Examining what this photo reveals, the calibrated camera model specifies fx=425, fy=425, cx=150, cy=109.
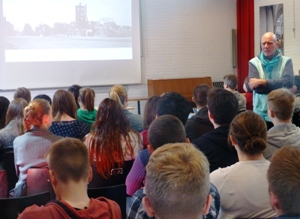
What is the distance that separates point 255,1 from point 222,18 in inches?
28.1

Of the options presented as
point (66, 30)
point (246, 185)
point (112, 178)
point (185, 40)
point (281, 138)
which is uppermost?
point (66, 30)

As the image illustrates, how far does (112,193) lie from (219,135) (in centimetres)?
80

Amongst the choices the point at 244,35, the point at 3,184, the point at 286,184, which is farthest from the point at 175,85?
the point at 286,184

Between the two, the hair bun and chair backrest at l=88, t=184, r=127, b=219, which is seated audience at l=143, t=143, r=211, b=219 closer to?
the hair bun

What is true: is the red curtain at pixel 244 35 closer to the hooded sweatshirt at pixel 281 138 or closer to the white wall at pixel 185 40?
the white wall at pixel 185 40

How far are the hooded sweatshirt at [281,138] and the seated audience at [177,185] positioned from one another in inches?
59.0

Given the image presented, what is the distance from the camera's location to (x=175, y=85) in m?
7.81

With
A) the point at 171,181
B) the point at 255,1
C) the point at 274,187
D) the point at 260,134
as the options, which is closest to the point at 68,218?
the point at 171,181

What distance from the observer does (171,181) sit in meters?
1.17

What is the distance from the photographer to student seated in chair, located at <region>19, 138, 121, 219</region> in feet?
5.34

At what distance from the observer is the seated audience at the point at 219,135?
2.54 metres

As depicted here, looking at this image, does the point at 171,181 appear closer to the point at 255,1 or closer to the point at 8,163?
the point at 8,163

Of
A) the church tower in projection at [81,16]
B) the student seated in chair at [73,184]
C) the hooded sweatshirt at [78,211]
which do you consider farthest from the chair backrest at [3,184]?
the church tower in projection at [81,16]

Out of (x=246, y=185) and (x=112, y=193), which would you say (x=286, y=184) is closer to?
(x=246, y=185)
